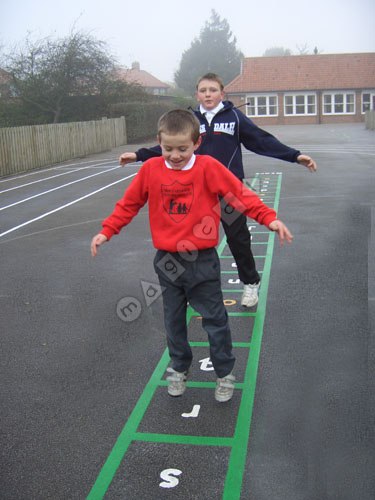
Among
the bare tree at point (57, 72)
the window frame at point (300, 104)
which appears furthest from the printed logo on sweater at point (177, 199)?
the window frame at point (300, 104)

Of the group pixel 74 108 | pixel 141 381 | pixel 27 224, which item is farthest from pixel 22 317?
pixel 74 108

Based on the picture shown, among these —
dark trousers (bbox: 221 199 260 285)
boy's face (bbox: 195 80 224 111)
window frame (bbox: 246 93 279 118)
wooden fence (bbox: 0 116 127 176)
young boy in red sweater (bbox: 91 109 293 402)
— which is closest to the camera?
young boy in red sweater (bbox: 91 109 293 402)

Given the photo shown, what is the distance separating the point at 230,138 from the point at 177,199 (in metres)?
1.51

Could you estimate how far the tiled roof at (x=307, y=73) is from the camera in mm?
50188

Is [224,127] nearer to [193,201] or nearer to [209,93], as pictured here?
[209,93]

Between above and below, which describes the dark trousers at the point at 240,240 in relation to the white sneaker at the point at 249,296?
above

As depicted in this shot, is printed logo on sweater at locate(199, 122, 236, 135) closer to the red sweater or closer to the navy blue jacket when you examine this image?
the navy blue jacket

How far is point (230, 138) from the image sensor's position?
4801mm

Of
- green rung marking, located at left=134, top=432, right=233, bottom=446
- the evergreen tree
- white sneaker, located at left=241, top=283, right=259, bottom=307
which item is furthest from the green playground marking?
the evergreen tree

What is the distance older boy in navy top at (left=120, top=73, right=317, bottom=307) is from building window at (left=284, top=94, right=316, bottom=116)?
47884 mm

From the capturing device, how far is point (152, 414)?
138 inches

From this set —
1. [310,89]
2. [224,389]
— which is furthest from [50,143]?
[310,89]

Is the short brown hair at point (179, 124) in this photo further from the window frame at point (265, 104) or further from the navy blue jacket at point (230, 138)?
the window frame at point (265, 104)

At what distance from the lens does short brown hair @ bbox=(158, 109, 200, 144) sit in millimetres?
3318
